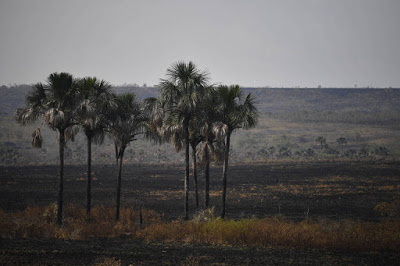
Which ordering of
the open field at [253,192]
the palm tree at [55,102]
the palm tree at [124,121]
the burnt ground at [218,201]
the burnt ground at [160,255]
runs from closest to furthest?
the burnt ground at [160,255], the burnt ground at [218,201], the palm tree at [55,102], the palm tree at [124,121], the open field at [253,192]

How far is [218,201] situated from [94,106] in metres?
20.1

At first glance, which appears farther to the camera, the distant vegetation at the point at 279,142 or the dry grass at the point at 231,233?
the distant vegetation at the point at 279,142

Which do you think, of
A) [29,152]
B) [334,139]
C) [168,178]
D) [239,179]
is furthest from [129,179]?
[334,139]

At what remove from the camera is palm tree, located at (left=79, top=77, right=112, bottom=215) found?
24.8 m

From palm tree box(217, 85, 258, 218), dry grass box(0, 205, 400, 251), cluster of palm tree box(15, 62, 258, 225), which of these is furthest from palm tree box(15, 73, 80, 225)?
palm tree box(217, 85, 258, 218)

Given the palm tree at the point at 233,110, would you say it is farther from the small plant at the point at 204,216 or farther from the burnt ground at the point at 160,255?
the burnt ground at the point at 160,255

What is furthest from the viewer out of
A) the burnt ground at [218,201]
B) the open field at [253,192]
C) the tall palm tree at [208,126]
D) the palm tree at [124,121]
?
the open field at [253,192]

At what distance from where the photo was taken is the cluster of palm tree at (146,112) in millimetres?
24812

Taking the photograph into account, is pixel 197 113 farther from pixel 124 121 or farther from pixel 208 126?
pixel 124 121

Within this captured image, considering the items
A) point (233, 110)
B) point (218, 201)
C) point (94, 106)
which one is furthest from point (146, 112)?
point (218, 201)

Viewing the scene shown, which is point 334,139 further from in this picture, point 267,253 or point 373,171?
point 267,253

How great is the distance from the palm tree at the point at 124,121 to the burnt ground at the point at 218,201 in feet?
23.5

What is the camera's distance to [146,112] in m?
28.1

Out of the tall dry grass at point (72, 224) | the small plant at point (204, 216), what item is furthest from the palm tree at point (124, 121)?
the small plant at point (204, 216)
